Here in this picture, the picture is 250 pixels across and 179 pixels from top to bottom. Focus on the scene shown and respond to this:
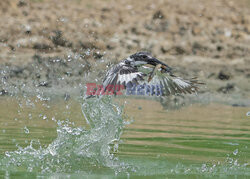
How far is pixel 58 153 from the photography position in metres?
8.80

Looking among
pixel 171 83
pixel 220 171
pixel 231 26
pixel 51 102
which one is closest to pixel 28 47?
pixel 51 102

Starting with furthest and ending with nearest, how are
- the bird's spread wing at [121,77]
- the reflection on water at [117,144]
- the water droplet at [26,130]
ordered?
the water droplet at [26,130], the reflection on water at [117,144], the bird's spread wing at [121,77]

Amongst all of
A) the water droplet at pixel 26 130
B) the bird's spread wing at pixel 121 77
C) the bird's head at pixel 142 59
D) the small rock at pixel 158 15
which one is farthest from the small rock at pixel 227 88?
the bird's spread wing at pixel 121 77

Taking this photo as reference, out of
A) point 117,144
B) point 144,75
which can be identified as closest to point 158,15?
point 117,144

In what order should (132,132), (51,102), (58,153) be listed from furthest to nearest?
(51,102), (132,132), (58,153)

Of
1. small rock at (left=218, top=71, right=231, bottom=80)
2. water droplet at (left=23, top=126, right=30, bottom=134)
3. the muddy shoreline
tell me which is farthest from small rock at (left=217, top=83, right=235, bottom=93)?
water droplet at (left=23, top=126, right=30, bottom=134)

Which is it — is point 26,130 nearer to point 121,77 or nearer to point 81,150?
point 81,150

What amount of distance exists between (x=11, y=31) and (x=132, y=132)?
8.90 metres

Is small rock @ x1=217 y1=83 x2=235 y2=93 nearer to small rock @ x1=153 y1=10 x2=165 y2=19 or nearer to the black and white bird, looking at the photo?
small rock @ x1=153 y1=10 x2=165 y2=19

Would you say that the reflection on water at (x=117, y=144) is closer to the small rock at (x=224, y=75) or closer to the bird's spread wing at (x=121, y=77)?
the bird's spread wing at (x=121, y=77)

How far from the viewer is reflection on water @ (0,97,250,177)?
8289mm

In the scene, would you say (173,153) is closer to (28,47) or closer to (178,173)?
(178,173)

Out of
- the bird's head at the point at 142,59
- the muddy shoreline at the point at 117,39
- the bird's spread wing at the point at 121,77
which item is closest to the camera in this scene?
the bird's spread wing at the point at 121,77

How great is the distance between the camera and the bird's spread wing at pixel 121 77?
26.5 feet
